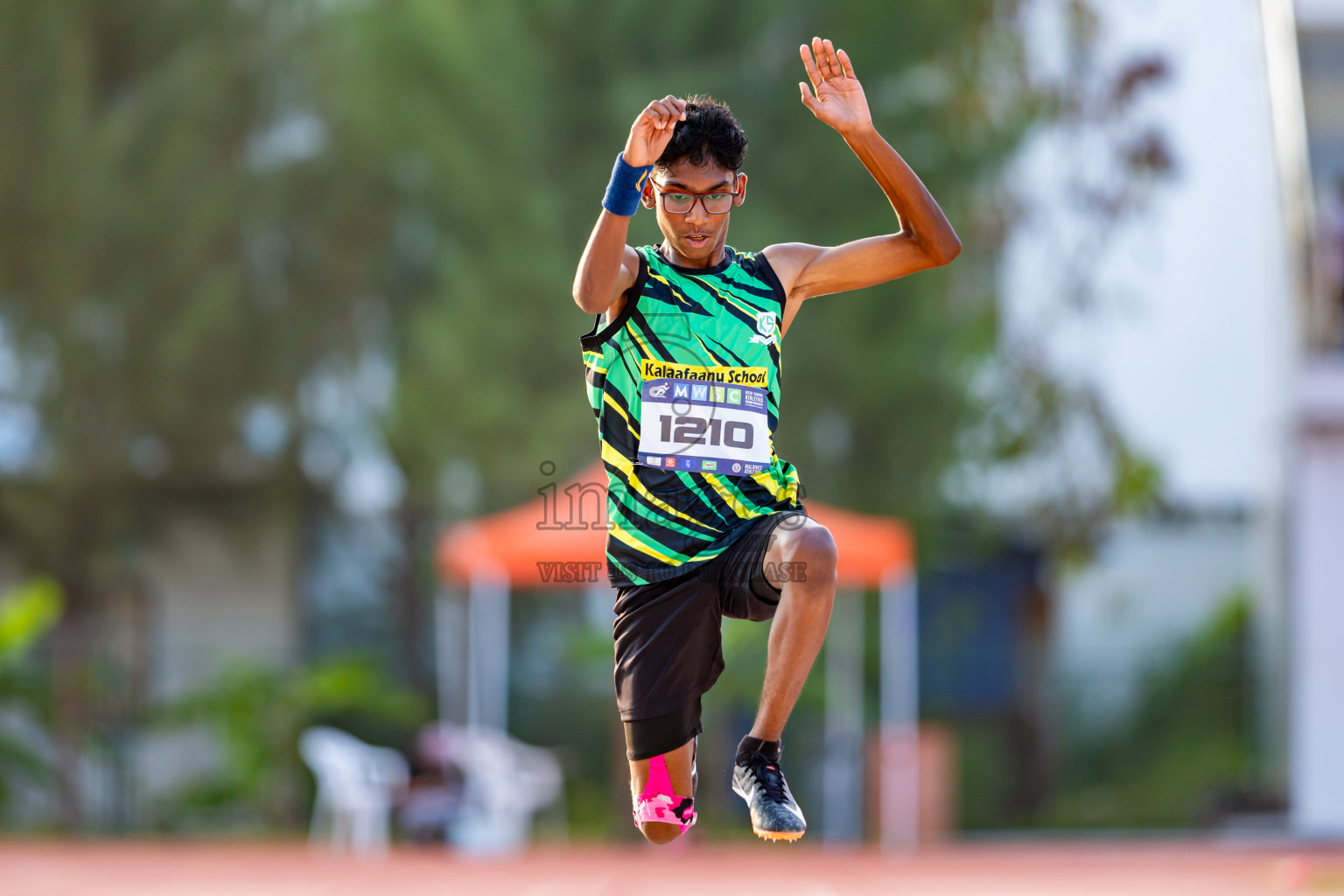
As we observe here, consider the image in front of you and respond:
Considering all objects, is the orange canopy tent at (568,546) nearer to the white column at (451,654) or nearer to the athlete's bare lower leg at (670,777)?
the white column at (451,654)

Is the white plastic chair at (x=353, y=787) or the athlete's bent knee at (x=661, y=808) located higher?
the athlete's bent knee at (x=661, y=808)

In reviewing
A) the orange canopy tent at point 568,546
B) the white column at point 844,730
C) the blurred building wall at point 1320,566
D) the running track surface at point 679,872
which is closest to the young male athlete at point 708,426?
the orange canopy tent at point 568,546

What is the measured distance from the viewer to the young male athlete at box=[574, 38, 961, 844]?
11.3 feet

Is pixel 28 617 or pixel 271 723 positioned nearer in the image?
pixel 28 617

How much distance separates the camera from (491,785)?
14.5 meters

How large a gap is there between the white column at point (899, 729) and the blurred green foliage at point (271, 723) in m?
4.72

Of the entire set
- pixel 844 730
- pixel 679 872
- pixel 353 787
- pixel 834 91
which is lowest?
pixel 679 872

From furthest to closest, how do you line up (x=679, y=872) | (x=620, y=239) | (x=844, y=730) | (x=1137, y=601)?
(x=1137, y=601) → (x=844, y=730) → (x=679, y=872) → (x=620, y=239)

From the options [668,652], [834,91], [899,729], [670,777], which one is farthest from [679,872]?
[834,91]

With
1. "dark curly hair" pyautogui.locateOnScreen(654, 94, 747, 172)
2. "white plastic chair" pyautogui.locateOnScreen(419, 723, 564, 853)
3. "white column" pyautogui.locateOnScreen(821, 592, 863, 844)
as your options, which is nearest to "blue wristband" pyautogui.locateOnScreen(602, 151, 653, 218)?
"dark curly hair" pyautogui.locateOnScreen(654, 94, 747, 172)

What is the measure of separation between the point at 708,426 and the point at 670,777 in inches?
32.6

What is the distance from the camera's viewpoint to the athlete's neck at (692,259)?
3.60 m

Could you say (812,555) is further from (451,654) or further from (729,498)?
(451,654)

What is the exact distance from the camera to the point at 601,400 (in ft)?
11.8
